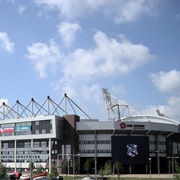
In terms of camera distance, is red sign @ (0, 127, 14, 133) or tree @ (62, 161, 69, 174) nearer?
tree @ (62, 161, 69, 174)

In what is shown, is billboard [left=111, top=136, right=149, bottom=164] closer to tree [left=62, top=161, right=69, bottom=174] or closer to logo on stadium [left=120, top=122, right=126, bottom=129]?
Result: logo on stadium [left=120, top=122, right=126, bottom=129]

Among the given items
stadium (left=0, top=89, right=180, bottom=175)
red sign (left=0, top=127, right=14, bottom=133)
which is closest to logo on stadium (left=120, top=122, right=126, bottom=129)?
stadium (left=0, top=89, right=180, bottom=175)

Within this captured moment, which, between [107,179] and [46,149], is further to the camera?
[46,149]

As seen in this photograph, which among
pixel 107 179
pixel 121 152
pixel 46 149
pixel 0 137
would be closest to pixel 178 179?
pixel 107 179

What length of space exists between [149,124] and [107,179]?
142ft

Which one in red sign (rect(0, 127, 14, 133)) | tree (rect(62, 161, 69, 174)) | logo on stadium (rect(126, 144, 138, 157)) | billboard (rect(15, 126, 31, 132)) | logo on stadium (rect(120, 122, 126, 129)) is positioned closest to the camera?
tree (rect(62, 161, 69, 174))

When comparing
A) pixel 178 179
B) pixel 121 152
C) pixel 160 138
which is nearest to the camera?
pixel 178 179

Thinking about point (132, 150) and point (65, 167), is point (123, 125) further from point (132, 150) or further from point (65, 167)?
point (65, 167)

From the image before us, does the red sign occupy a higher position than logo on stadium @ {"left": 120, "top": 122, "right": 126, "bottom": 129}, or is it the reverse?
logo on stadium @ {"left": 120, "top": 122, "right": 126, "bottom": 129}

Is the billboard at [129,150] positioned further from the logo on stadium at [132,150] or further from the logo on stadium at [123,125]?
the logo on stadium at [123,125]

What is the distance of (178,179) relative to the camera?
164 feet

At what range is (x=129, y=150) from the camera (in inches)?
4872

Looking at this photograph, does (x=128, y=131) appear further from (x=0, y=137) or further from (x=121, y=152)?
(x=0, y=137)

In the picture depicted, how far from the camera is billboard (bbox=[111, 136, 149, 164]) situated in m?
123
